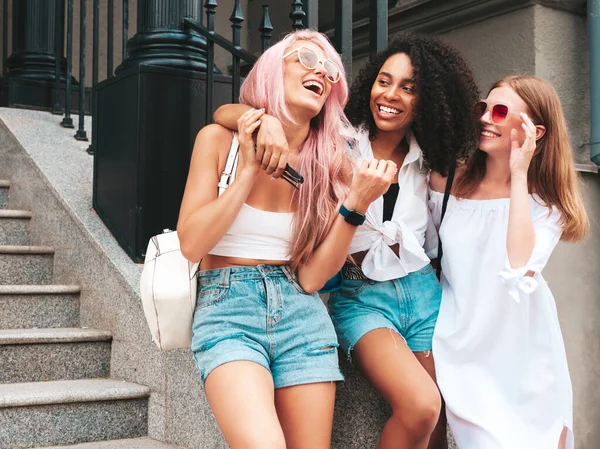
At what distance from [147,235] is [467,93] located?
192 centimetres

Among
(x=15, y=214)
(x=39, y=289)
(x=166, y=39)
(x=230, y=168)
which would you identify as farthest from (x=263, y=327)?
(x=15, y=214)

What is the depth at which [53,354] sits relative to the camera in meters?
3.80

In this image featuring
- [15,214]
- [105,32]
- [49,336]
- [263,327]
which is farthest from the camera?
[105,32]

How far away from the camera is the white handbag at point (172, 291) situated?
2443 millimetres

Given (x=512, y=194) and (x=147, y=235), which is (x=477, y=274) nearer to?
(x=512, y=194)

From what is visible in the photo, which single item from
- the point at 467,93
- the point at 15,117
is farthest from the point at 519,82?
the point at 15,117

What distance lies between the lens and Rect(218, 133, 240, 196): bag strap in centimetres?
243

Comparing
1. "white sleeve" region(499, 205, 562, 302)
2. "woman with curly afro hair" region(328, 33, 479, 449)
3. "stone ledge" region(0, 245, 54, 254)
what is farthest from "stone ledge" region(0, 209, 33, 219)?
"white sleeve" region(499, 205, 562, 302)

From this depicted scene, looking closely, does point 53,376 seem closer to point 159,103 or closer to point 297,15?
point 159,103

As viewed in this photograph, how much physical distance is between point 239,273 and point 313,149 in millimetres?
500

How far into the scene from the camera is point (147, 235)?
4.05m

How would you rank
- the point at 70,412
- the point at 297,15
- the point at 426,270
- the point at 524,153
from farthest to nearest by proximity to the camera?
the point at 297,15 < the point at 70,412 < the point at 426,270 < the point at 524,153

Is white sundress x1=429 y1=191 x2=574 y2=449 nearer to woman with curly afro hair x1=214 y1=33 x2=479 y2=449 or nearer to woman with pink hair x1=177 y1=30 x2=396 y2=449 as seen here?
woman with curly afro hair x1=214 y1=33 x2=479 y2=449

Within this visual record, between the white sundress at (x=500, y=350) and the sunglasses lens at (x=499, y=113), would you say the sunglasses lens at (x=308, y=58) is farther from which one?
the white sundress at (x=500, y=350)
